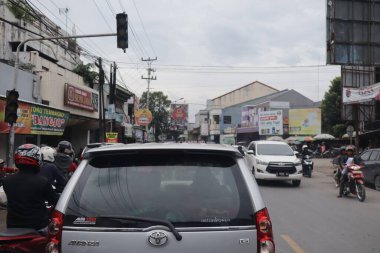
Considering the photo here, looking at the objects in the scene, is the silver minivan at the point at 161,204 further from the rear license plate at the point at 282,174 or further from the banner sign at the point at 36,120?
the rear license plate at the point at 282,174

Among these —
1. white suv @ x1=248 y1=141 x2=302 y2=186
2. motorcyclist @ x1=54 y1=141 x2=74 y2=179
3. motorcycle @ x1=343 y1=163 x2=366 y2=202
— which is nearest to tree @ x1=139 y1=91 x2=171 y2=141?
white suv @ x1=248 y1=141 x2=302 y2=186

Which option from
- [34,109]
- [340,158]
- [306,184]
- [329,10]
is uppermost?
[329,10]

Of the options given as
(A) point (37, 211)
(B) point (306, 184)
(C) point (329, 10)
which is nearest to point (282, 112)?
(C) point (329, 10)

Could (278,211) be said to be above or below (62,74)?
below

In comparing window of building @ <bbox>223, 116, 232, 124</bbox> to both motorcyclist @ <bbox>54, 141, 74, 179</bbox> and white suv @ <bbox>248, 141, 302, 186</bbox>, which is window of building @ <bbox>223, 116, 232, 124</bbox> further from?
motorcyclist @ <bbox>54, 141, 74, 179</bbox>

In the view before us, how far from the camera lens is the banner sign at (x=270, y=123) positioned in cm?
5903

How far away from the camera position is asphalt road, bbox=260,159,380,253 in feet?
25.1

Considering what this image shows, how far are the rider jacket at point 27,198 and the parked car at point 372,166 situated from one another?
1478cm

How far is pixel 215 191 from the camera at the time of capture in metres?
3.40

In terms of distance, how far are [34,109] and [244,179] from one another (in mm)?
16766

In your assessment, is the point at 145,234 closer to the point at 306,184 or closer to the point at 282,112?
the point at 306,184

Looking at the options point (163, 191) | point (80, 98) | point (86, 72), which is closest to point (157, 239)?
point (163, 191)

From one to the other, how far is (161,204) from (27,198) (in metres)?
1.86

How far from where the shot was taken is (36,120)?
→ 19016 millimetres
